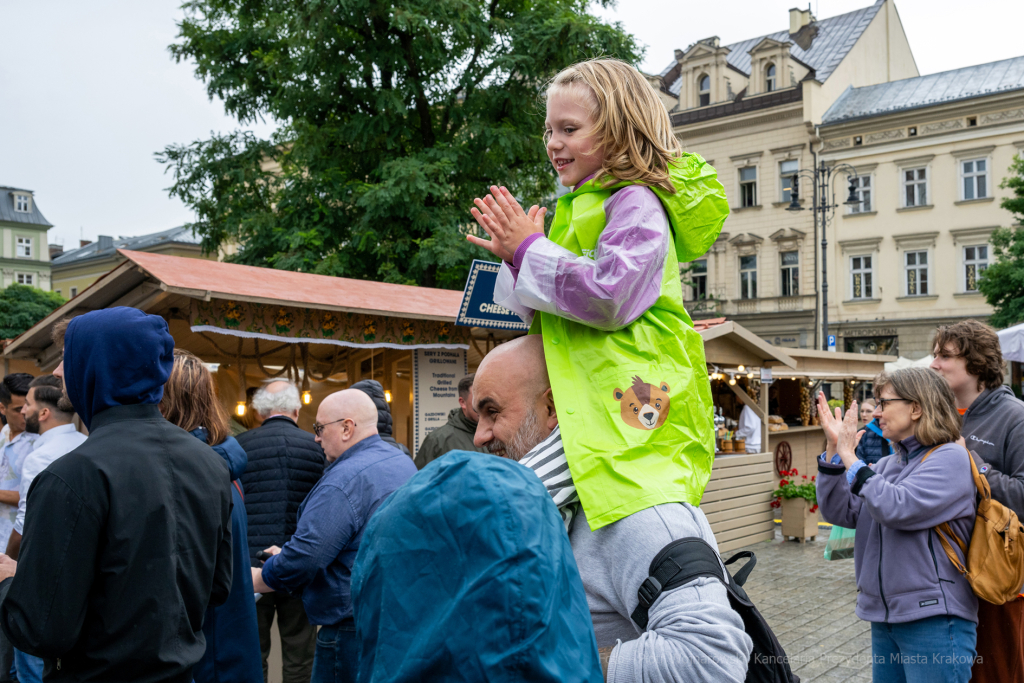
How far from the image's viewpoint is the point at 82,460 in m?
2.11

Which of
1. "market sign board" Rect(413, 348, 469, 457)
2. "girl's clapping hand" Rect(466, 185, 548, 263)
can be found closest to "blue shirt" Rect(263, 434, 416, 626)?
"girl's clapping hand" Rect(466, 185, 548, 263)

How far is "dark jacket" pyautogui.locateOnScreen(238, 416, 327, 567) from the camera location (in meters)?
5.08

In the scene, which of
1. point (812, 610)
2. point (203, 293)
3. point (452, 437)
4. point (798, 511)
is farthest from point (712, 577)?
point (798, 511)

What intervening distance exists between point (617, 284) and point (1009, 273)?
27.0m

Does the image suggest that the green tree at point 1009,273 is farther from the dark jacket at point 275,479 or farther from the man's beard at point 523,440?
the man's beard at point 523,440

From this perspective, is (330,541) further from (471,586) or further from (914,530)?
(471,586)

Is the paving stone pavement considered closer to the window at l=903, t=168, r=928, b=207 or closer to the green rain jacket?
the green rain jacket

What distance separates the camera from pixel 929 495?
3.20 meters

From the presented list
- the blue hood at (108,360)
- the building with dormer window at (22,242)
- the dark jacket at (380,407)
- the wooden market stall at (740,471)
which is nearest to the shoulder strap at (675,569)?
the blue hood at (108,360)

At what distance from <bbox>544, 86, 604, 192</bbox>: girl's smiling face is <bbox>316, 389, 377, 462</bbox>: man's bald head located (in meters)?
2.97

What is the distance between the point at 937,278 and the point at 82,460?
36011 mm

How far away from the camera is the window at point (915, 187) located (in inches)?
1297

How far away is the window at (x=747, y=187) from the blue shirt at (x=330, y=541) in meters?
35.8

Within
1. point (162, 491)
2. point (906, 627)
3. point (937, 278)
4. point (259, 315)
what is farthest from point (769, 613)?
point (937, 278)
